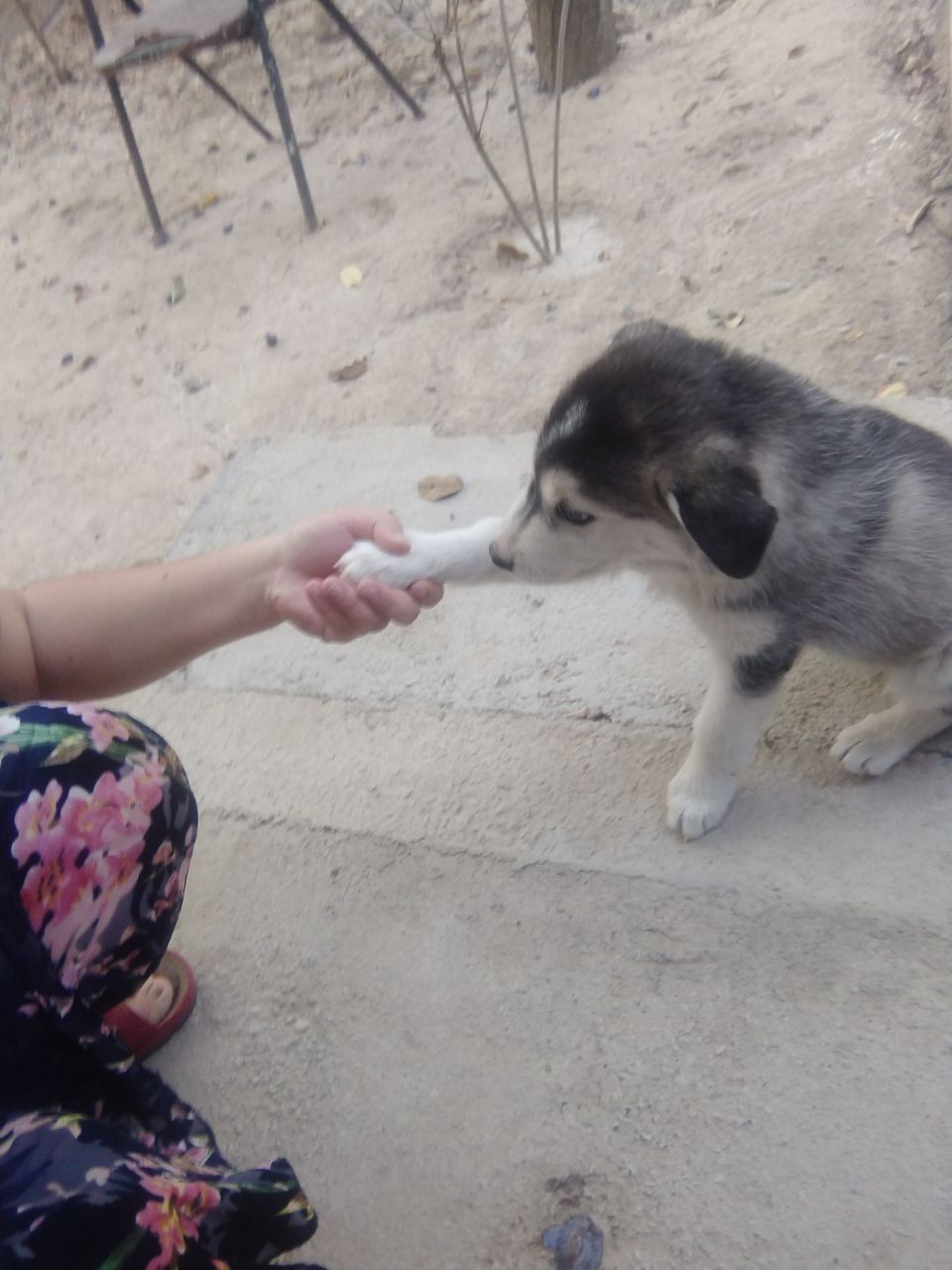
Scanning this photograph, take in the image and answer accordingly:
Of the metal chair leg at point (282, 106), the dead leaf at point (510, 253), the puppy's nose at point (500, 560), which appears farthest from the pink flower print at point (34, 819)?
the metal chair leg at point (282, 106)

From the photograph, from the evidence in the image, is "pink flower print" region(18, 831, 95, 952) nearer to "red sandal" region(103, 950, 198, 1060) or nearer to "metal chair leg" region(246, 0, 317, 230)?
"red sandal" region(103, 950, 198, 1060)

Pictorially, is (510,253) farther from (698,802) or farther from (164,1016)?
(164,1016)

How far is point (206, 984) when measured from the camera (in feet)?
8.09

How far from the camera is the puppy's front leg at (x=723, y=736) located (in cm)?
228

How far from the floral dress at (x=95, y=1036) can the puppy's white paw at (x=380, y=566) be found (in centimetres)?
63

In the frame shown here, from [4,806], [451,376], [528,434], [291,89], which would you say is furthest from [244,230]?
[4,806]

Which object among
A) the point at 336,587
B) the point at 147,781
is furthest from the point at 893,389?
the point at 147,781

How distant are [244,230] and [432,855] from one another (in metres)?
4.44

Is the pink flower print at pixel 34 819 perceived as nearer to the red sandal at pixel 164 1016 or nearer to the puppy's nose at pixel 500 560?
the red sandal at pixel 164 1016

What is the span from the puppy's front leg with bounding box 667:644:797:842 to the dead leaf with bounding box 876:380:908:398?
1.55 metres

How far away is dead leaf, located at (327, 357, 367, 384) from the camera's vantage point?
447cm

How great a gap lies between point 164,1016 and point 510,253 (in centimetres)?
375

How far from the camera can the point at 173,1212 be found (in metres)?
1.46

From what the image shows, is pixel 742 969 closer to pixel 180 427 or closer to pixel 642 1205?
pixel 642 1205
